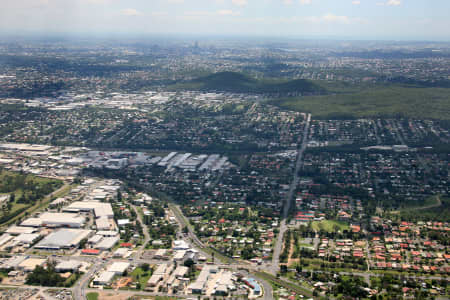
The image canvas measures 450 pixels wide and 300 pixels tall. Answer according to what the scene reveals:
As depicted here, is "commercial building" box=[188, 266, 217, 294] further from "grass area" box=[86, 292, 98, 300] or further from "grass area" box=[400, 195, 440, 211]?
"grass area" box=[400, 195, 440, 211]

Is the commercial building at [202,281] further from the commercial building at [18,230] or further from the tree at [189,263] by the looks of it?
the commercial building at [18,230]

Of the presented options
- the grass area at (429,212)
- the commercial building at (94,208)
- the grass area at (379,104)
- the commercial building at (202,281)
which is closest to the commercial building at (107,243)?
the commercial building at (94,208)

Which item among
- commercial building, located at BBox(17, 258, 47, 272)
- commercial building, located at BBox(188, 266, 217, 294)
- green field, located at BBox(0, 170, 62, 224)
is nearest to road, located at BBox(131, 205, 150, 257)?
commercial building, located at BBox(188, 266, 217, 294)

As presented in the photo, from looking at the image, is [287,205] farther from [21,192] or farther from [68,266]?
[21,192]

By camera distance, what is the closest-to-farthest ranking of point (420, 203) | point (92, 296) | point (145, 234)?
point (92, 296) < point (145, 234) < point (420, 203)

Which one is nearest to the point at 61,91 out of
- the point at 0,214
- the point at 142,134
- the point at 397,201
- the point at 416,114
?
the point at 142,134

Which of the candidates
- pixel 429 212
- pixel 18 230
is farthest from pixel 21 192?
pixel 429 212
